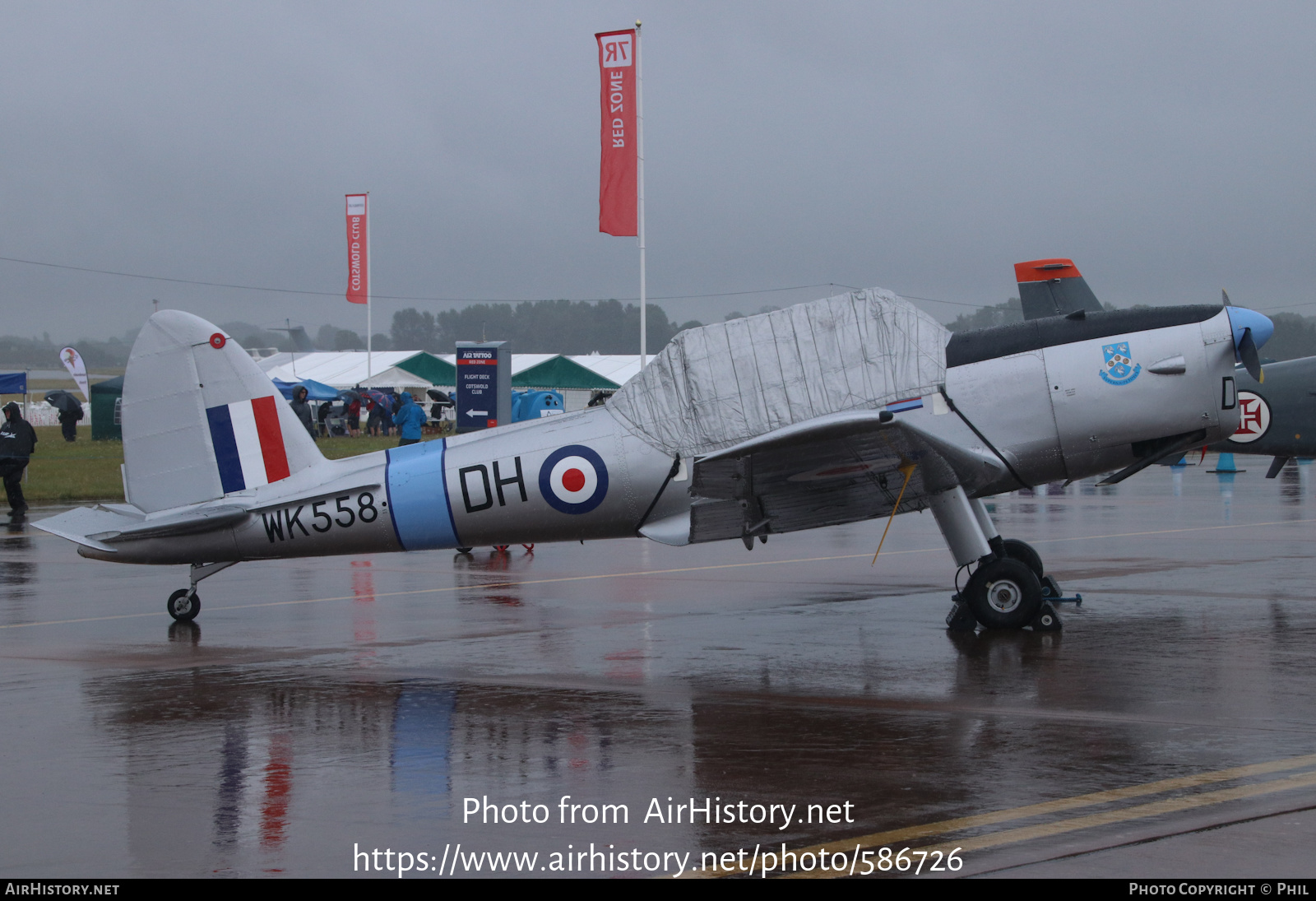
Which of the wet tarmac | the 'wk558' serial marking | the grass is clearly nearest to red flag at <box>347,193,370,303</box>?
the grass

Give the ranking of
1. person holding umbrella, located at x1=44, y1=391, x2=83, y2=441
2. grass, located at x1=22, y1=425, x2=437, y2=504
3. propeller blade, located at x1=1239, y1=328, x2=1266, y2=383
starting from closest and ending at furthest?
propeller blade, located at x1=1239, y1=328, x2=1266, y2=383, grass, located at x1=22, y1=425, x2=437, y2=504, person holding umbrella, located at x1=44, y1=391, x2=83, y2=441

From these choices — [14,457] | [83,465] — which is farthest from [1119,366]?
[83,465]

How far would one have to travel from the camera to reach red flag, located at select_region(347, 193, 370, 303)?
50438 mm

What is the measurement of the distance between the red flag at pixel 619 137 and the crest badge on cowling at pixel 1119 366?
1735cm

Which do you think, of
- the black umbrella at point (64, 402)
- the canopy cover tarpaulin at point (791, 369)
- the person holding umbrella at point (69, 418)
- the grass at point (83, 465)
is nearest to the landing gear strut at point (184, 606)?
the canopy cover tarpaulin at point (791, 369)

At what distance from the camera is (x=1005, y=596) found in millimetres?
10211

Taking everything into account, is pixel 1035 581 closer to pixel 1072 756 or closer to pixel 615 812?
pixel 1072 756

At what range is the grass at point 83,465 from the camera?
25812mm

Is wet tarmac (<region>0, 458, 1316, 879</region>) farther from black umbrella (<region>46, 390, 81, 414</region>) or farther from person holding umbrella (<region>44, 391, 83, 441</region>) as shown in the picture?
black umbrella (<region>46, 390, 81, 414</region>)

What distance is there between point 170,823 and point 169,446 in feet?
21.2

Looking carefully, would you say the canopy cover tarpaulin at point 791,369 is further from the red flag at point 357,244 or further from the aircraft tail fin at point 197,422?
the red flag at point 357,244

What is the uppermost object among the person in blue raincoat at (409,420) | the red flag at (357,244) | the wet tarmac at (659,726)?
the red flag at (357,244)

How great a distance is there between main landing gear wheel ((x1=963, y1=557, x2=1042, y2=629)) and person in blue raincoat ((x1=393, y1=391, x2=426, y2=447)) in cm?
1243

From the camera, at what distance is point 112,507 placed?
37.3 ft
